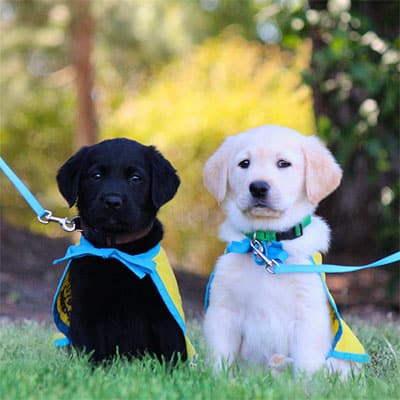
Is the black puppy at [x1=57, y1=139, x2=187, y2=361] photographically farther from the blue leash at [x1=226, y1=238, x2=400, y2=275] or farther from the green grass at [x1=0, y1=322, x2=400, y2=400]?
the blue leash at [x1=226, y1=238, x2=400, y2=275]

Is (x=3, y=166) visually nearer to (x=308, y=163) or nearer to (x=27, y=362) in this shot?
(x=27, y=362)

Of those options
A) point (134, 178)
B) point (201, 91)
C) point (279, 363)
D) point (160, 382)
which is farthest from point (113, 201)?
point (201, 91)

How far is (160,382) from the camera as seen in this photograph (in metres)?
3.46

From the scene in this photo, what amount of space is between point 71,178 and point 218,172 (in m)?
0.82

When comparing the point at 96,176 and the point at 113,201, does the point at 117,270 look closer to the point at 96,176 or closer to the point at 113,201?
the point at 113,201

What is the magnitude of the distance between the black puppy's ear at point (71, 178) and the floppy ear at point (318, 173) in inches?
48.3

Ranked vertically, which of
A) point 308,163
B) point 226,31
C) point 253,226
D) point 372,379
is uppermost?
point 226,31

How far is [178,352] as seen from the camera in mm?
3963

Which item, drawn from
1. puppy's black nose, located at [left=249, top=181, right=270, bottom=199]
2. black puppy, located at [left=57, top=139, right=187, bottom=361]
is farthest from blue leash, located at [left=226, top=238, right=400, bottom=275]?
black puppy, located at [left=57, top=139, right=187, bottom=361]

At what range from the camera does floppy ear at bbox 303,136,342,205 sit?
12.8 feet

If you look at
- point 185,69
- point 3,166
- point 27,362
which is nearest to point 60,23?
point 185,69

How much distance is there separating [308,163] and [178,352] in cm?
115

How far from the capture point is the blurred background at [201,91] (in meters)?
7.75

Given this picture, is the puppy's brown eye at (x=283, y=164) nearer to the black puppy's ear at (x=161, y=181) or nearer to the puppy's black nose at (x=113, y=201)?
the black puppy's ear at (x=161, y=181)
